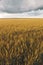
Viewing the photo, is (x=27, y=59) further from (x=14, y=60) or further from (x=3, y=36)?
(x=3, y=36)

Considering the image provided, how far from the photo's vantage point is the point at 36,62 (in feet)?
19.4

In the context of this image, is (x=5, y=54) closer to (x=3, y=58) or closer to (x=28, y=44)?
(x=3, y=58)

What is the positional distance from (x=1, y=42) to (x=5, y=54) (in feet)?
1.06

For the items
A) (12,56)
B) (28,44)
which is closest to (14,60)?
(12,56)

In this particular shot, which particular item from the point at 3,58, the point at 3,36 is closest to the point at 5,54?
the point at 3,58

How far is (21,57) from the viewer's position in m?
5.98

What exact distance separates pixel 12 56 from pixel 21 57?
234 millimetres

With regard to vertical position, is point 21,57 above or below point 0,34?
below

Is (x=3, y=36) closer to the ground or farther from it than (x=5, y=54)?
farther from it

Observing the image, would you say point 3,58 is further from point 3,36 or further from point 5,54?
point 3,36

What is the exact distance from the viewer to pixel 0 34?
626 cm

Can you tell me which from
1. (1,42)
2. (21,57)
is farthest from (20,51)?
(1,42)

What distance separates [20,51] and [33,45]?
365 mm

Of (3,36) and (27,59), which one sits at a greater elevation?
(3,36)
